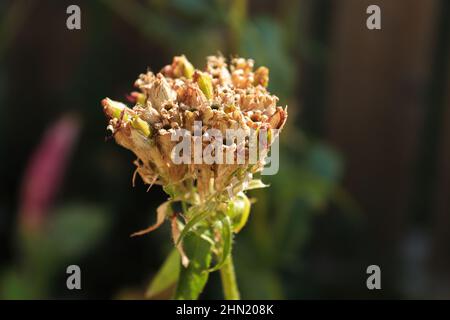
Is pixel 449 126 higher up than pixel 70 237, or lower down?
higher up

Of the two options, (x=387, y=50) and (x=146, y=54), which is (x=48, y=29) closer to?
(x=146, y=54)

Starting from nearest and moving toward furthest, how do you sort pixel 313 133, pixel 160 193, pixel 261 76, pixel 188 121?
pixel 188 121
pixel 261 76
pixel 160 193
pixel 313 133

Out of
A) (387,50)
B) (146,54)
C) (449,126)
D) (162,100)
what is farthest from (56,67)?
(162,100)

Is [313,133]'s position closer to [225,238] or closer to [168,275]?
[168,275]

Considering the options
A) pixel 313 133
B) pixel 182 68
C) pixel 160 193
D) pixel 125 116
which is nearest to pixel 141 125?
pixel 125 116

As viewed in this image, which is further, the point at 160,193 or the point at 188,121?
the point at 160,193

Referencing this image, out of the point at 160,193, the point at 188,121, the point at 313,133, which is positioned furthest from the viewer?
the point at 313,133
